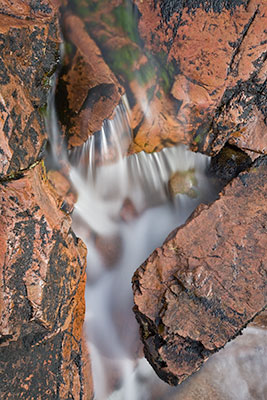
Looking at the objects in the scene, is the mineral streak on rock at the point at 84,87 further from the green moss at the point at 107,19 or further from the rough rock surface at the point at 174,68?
the green moss at the point at 107,19

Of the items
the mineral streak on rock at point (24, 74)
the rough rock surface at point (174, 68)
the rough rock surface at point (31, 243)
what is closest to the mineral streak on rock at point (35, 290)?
the rough rock surface at point (31, 243)

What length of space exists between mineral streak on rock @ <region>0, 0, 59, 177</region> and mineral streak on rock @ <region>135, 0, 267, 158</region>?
0.80 meters

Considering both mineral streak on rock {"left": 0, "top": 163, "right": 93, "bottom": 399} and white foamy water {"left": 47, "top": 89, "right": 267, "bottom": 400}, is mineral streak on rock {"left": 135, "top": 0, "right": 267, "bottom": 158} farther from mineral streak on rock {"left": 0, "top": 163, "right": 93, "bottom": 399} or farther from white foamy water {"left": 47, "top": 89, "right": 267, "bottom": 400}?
mineral streak on rock {"left": 0, "top": 163, "right": 93, "bottom": 399}

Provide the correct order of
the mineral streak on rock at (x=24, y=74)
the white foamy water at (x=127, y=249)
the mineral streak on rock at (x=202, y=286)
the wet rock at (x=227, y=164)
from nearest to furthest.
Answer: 1. the mineral streak on rock at (x=24, y=74)
2. the mineral streak on rock at (x=202, y=286)
3. the white foamy water at (x=127, y=249)
4. the wet rock at (x=227, y=164)

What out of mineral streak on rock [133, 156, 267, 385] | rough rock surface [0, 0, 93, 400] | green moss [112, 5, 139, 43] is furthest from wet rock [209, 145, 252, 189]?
rough rock surface [0, 0, 93, 400]

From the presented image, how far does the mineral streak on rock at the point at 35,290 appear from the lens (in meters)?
1.95

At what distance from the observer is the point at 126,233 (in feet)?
11.0

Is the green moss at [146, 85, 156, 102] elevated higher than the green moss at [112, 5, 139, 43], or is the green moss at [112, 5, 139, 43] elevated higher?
the green moss at [112, 5, 139, 43]

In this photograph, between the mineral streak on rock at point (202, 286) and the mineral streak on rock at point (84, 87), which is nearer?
the mineral streak on rock at point (202, 286)

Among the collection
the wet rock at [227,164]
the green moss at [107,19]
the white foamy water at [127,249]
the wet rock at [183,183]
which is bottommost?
the white foamy water at [127,249]

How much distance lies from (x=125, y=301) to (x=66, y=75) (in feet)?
6.53

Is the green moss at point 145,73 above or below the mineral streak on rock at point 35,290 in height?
above

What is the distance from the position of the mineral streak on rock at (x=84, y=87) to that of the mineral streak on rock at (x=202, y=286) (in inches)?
45.1

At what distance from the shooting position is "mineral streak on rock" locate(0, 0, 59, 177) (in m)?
1.94
